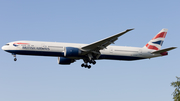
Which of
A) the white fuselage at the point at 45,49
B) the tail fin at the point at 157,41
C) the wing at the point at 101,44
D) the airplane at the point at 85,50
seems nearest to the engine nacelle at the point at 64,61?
the airplane at the point at 85,50

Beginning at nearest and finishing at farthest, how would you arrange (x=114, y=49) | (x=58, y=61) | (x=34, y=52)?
(x=34, y=52)
(x=114, y=49)
(x=58, y=61)

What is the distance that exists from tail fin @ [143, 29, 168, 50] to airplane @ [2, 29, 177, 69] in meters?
0.42

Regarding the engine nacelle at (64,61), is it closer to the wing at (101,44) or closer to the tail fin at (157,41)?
the wing at (101,44)

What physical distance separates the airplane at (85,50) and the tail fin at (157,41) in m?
0.42

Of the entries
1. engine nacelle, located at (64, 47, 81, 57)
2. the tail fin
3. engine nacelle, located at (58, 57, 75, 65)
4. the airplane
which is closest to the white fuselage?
the airplane

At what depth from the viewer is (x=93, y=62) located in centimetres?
4384

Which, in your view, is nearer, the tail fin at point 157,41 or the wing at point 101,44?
the wing at point 101,44

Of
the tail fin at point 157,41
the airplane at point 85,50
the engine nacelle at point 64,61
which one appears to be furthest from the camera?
the tail fin at point 157,41

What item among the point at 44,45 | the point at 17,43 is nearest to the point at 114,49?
the point at 44,45

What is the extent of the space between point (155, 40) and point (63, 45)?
16.2 m

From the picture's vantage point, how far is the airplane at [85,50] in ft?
131

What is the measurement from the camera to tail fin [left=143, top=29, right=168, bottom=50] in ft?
154

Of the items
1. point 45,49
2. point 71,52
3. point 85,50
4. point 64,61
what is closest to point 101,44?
point 85,50

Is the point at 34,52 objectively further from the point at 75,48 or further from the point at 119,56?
the point at 119,56
